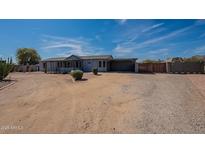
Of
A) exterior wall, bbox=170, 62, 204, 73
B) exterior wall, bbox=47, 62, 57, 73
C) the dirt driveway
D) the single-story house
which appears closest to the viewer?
the dirt driveway

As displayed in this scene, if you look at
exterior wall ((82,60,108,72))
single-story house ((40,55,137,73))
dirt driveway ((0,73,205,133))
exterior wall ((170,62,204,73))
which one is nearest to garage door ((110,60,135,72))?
single-story house ((40,55,137,73))

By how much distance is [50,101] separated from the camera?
21.2ft

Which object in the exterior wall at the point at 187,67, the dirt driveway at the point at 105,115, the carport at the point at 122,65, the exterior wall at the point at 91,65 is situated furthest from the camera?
the carport at the point at 122,65

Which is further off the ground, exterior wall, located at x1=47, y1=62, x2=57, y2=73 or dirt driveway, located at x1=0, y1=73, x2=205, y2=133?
exterior wall, located at x1=47, y1=62, x2=57, y2=73

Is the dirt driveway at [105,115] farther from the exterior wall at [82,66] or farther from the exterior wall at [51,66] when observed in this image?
the exterior wall at [51,66]

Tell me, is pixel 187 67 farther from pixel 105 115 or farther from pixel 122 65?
pixel 105 115

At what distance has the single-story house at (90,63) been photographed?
22.5 meters

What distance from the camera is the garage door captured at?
23239 mm

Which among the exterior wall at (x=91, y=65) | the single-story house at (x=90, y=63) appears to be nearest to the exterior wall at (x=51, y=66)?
the single-story house at (x=90, y=63)

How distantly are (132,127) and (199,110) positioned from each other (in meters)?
2.43

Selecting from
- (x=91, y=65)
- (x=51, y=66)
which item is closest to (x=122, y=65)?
(x=91, y=65)

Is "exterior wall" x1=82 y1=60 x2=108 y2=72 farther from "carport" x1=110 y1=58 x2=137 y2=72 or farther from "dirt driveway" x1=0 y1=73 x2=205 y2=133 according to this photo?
"dirt driveway" x1=0 y1=73 x2=205 y2=133

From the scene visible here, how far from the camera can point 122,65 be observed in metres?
23.8
